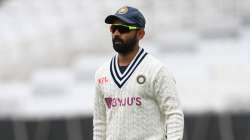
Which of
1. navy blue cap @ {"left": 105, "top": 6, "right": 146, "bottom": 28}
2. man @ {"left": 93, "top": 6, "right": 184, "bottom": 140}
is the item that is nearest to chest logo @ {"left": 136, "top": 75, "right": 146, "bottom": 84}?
man @ {"left": 93, "top": 6, "right": 184, "bottom": 140}

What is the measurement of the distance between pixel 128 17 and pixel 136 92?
22cm

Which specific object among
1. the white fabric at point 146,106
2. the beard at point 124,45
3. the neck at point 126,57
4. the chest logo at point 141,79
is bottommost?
the white fabric at point 146,106

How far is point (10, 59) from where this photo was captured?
719 centimetres

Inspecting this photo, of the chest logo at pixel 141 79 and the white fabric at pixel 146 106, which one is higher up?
the chest logo at pixel 141 79

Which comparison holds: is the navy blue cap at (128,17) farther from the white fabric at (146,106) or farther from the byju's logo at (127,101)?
the byju's logo at (127,101)

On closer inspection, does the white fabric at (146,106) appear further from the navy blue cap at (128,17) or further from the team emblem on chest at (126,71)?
the navy blue cap at (128,17)

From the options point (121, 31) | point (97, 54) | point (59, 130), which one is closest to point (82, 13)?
point (97, 54)

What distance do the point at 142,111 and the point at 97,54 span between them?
4208 millimetres

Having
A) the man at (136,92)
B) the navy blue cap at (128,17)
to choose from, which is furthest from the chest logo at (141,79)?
the navy blue cap at (128,17)

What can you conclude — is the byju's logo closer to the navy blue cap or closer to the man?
the man

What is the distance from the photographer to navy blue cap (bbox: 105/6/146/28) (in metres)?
2.70

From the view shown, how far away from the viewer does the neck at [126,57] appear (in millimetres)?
2764

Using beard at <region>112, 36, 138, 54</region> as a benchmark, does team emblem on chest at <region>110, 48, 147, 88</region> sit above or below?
below

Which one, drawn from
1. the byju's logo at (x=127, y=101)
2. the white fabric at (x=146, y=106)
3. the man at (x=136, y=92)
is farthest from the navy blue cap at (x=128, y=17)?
the byju's logo at (x=127, y=101)
